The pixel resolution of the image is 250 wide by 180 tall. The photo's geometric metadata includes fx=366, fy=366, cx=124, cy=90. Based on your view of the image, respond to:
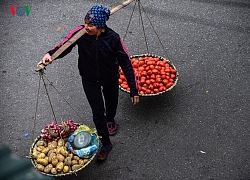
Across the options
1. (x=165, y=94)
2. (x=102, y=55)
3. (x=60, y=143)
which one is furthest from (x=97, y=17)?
(x=165, y=94)

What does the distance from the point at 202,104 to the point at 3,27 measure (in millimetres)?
3416

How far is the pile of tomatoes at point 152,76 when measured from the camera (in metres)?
4.25

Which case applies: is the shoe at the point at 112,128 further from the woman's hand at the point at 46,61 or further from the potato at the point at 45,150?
the woman's hand at the point at 46,61

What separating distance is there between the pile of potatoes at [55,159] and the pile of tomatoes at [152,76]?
41.0 inches

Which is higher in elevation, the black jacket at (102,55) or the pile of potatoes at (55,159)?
the black jacket at (102,55)

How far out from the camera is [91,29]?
318 cm

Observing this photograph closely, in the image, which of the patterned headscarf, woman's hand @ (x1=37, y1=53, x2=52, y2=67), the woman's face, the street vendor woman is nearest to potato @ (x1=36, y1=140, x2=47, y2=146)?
the street vendor woman

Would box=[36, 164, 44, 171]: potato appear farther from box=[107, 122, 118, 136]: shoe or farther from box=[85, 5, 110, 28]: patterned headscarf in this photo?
box=[85, 5, 110, 28]: patterned headscarf

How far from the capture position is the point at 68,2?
21.0 ft

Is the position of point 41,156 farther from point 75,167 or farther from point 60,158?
point 75,167

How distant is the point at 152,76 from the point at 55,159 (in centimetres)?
157

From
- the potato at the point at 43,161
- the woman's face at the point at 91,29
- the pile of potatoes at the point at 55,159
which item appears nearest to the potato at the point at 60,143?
the pile of potatoes at the point at 55,159

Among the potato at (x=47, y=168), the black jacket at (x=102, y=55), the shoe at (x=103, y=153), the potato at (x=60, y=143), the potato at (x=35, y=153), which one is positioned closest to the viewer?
the black jacket at (x=102, y=55)

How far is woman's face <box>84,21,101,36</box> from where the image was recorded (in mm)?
3164
